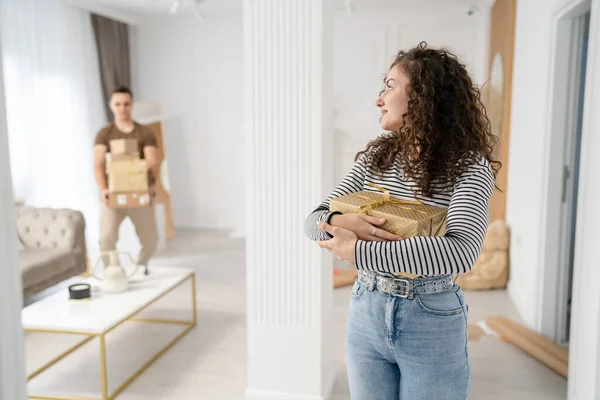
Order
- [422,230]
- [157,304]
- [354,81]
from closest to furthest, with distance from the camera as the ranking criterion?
[422,230] < [157,304] < [354,81]

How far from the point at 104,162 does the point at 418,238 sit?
3501mm

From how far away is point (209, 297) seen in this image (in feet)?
13.5

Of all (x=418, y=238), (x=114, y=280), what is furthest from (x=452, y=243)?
(x=114, y=280)

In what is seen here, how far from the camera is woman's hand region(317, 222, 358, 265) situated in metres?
1.08

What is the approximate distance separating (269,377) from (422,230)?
160 centimetres

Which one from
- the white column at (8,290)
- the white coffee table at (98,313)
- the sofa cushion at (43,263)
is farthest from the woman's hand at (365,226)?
the sofa cushion at (43,263)

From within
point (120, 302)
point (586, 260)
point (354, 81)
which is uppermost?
A: point (354, 81)

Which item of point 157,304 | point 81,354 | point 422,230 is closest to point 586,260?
point 422,230

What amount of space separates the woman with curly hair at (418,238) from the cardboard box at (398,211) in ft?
0.07

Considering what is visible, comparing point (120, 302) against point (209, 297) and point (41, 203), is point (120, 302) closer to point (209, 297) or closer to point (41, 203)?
point (209, 297)

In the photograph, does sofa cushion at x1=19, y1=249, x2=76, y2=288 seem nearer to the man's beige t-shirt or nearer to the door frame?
the man's beige t-shirt

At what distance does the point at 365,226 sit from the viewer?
1104 millimetres

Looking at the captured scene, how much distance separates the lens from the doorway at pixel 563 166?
2.98 meters

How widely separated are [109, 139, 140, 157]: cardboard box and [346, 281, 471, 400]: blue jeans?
3146 millimetres
